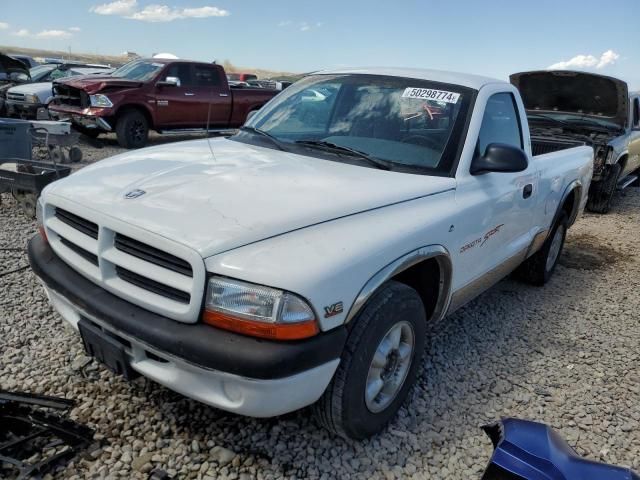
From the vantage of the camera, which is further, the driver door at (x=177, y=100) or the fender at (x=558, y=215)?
the driver door at (x=177, y=100)

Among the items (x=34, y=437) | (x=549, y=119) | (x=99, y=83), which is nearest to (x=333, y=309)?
(x=34, y=437)

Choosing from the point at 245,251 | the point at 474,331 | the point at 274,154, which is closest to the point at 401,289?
the point at 245,251

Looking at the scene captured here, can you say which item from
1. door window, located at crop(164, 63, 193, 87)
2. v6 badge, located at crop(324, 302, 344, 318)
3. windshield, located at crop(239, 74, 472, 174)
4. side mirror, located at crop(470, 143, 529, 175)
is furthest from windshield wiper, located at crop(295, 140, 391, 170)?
door window, located at crop(164, 63, 193, 87)

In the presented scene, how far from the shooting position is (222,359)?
6.19ft

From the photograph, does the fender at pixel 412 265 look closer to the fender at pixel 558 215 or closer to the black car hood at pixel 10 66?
the fender at pixel 558 215

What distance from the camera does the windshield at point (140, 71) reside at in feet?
35.8

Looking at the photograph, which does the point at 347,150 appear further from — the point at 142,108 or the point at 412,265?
the point at 142,108

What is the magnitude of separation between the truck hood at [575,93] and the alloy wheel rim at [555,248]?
15.0 feet

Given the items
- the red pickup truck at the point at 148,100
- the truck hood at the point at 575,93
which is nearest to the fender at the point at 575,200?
the truck hood at the point at 575,93

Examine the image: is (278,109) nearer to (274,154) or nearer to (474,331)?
(274,154)

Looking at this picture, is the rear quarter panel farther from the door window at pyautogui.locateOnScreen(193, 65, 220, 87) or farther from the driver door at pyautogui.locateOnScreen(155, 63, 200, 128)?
the door window at pyautogui.locateOnScreen(193, 65, 220, 87)

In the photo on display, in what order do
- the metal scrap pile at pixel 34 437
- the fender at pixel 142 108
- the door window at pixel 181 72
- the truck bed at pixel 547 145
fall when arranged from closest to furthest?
1. the metal scrap pile at pixel 34 437
2. the truck bed at pixel 547 145
3. the fender at pixel 142 108
4. the door window at pixel 181 72

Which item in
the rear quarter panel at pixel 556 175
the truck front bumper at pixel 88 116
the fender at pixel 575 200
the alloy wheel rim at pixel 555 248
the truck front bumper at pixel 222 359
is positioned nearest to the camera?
the truck front bumper at pixel 222 359

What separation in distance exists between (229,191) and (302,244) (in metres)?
0.52
